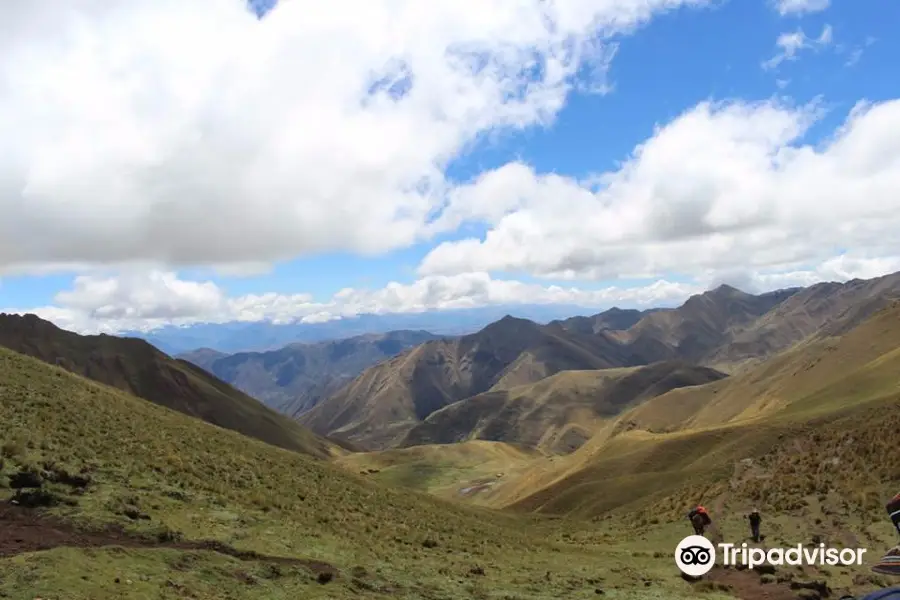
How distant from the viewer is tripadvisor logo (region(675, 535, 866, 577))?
89.9 ft

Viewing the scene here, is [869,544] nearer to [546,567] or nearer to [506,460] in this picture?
[546,567]

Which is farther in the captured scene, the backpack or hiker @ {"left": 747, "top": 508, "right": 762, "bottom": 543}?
hiker @ {"left": 747, "top": 508, "right": 762, "bottom": 543}

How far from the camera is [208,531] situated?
72.7 feet

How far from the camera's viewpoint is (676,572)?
28500 millimetres

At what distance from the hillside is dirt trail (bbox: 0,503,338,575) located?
8 centimetres

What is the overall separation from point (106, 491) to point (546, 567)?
64.5ft

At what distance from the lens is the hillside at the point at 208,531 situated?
16.1 metres

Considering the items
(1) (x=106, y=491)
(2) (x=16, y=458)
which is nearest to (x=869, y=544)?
(1) (x=106, y=491)

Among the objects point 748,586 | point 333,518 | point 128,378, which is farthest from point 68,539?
point 128,378

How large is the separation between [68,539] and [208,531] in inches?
204

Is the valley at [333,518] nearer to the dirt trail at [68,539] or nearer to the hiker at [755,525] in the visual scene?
the dirt trail at [68,539]

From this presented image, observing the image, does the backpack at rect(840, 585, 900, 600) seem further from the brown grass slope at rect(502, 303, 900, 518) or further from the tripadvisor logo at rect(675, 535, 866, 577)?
the brown grass slope at rect(502, 303, 900, 518)

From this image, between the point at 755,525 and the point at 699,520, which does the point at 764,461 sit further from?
the point at 699,520

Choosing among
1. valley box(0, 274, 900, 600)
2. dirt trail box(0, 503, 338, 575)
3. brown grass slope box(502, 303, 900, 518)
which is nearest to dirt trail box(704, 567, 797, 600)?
valley box(0, 274, 900, 600)
